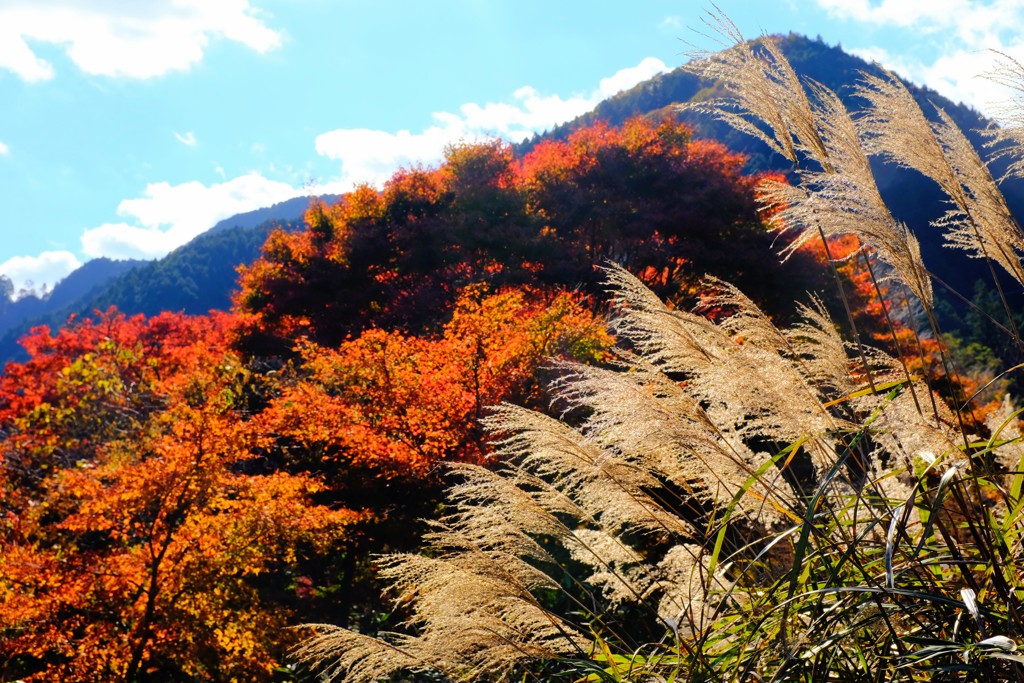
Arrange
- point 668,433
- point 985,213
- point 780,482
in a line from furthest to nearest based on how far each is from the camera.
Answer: point 780,482 → point 985,213 → point 668,433

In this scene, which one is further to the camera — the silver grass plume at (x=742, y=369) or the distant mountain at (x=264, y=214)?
the distant mountain at (x=264, y=214)

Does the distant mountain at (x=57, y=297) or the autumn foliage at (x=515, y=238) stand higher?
the distant mountain at (x=57, y=297)

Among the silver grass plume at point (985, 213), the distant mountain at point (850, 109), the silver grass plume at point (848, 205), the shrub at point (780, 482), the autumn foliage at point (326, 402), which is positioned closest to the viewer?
the shrub at point (780, 482)

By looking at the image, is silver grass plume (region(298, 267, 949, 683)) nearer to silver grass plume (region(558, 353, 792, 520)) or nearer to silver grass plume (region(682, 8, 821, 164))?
silver grass plume (region(558, 353, 792, 520))

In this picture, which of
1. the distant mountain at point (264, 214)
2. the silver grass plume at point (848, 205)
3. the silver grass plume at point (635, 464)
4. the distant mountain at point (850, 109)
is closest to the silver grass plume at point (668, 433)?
the silver grass plume at point (635, 464)

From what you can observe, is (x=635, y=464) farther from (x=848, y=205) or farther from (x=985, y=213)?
(x=985, y=213)

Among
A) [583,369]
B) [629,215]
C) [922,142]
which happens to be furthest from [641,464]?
[629,215]

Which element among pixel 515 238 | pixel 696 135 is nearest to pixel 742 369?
pixel 515 238

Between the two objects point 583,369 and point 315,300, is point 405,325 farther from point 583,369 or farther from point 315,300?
point 583,369

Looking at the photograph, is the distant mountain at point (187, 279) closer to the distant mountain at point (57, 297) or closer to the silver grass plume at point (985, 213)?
the distant mountain at point (57, 297)

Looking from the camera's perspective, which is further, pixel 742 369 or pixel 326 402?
pixel 326 402

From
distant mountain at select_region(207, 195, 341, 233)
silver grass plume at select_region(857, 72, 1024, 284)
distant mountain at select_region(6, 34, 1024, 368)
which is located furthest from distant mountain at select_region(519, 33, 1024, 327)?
distant mountain at select_region(207, 195, 341, 233)

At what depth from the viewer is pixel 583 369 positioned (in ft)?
8.30

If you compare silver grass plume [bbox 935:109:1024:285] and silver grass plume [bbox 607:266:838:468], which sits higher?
silver grass plume [bbox 935:109:1024:285]
